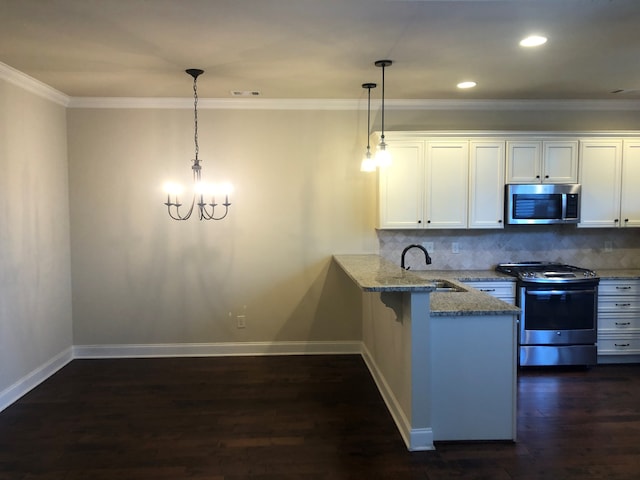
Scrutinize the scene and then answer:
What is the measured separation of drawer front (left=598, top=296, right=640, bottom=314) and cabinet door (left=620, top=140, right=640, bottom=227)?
0.74 meters

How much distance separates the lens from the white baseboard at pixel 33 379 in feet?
11.9

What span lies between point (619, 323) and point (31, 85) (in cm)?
575

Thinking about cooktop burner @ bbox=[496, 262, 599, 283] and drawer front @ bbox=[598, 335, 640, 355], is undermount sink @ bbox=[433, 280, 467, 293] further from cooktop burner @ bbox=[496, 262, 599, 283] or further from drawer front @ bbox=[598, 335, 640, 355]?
drawer front @ bbox=[598, 335, 640, 355]

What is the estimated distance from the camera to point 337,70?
3652mm

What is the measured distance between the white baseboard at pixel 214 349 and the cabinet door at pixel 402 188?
1.38 meters

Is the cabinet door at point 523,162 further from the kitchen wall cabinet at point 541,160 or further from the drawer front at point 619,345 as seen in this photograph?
the drawer front at point 619,345

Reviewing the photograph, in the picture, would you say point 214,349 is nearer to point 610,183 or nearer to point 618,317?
point 618,317

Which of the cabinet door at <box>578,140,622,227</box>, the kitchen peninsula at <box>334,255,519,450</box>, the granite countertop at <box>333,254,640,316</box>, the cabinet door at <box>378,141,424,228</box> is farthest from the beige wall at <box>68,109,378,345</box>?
the cabinet door at <box>578,140,622,227</box>

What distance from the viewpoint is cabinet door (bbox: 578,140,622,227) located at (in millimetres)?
4578

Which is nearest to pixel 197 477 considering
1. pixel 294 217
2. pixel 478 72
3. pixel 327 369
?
pixel 327 369

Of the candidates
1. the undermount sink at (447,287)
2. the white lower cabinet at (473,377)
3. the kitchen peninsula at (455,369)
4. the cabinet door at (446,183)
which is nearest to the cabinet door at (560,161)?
the cabinet door at (446,183)

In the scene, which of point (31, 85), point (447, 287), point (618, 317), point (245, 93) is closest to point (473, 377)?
point (447, 287)

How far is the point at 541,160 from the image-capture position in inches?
179

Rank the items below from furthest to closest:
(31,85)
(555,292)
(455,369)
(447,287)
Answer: (555,292), (447,287), (31,85), (455,369)
